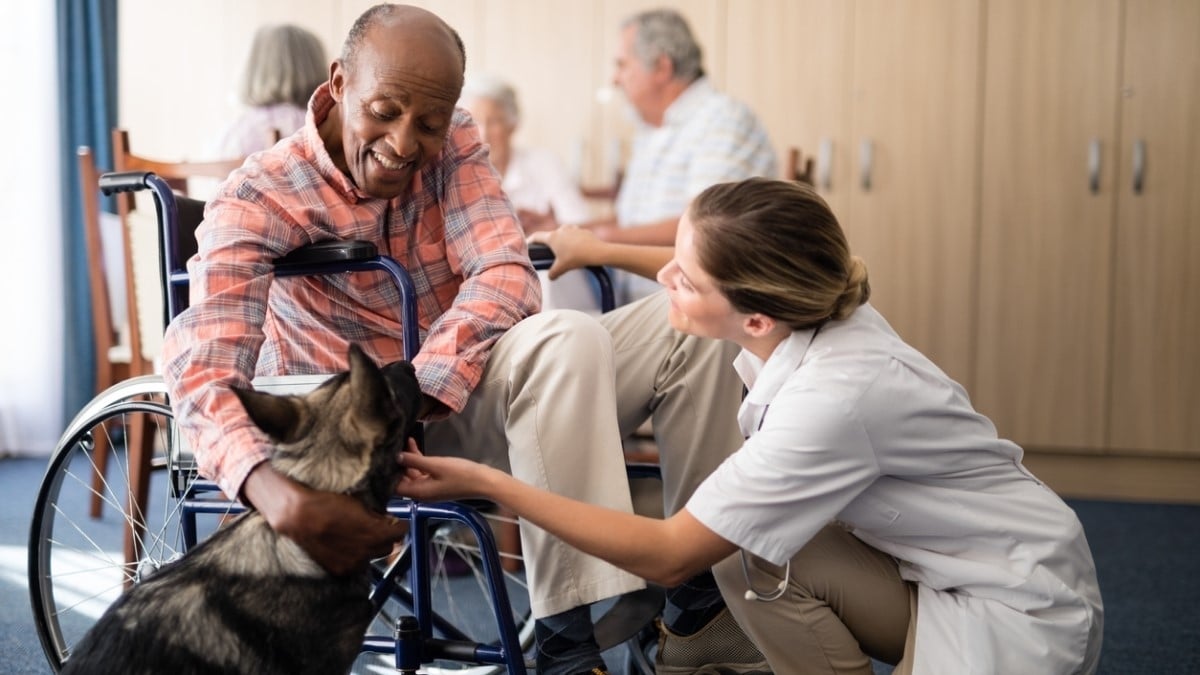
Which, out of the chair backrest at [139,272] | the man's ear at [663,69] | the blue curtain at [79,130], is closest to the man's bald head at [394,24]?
the chair backrest at [139,272]

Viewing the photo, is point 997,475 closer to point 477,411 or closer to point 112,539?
point 477,411

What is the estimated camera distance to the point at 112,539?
3160mm

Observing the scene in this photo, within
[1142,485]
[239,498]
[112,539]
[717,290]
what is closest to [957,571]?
[717,290]

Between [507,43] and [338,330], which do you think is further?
[507,43]

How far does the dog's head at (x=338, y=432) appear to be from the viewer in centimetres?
131

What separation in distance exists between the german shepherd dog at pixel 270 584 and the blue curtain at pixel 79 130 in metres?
3.60

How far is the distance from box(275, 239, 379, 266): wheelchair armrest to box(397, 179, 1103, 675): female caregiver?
37 cm

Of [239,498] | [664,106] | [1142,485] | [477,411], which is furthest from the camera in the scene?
[1142,485]

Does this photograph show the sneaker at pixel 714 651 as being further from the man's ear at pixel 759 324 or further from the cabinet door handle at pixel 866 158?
the cabinet door handle at pixel 866 158

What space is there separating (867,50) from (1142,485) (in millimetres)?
1928

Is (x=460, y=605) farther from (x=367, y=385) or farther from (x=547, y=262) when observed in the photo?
(x=367, y=385)

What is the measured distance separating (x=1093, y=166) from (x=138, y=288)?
3263 millimetres

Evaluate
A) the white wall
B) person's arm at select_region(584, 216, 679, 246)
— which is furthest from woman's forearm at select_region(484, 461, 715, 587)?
the white wall

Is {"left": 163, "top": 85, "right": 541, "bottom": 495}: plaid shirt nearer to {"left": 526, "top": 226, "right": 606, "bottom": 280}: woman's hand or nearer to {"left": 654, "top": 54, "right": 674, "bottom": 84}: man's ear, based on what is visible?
{"left": 526, "top": 226, "right": 606, "bottom": 280}: woman's hand
